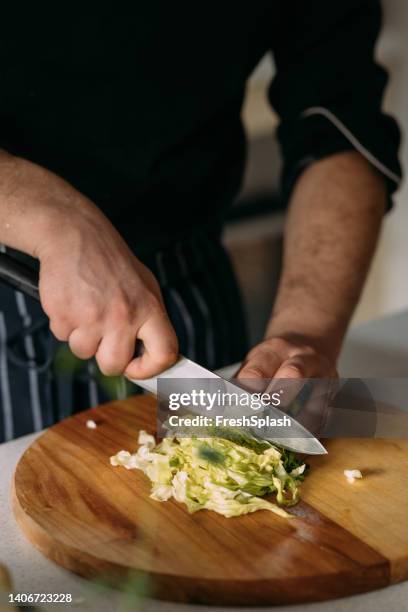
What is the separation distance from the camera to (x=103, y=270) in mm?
1086

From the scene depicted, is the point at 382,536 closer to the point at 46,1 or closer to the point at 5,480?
the point at 5,480

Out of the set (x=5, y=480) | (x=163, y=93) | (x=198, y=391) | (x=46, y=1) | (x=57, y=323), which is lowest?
(x=5, y=480)

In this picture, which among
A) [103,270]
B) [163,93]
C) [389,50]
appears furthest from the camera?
[389,50]

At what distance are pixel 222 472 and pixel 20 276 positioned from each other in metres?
0.38

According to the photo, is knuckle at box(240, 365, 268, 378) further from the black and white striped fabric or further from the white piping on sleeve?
the white piping on sleeve

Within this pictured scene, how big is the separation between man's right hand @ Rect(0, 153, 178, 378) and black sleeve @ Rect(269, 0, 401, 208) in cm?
64

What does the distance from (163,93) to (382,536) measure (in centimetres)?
82

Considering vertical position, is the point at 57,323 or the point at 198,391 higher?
the point at 57,323

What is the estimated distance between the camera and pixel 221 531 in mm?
1012

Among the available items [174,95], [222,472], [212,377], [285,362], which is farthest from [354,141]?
[222,472]

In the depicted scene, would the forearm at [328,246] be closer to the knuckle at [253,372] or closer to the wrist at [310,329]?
the wrist at [310,329]

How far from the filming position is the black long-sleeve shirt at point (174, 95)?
137 cm

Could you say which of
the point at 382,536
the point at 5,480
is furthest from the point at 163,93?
the point at 382,536

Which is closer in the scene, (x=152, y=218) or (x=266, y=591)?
(x=266, y=591)
